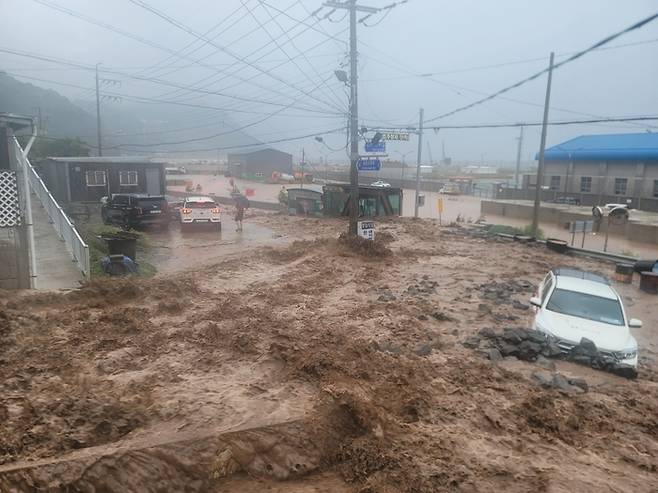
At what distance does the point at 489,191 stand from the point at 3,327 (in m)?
58.1

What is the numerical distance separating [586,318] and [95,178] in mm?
28633

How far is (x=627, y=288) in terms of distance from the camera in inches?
641

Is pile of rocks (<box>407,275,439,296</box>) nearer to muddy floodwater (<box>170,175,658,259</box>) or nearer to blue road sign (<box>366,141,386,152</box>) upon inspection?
blue road sign (<box>366,141,386,152</box>)

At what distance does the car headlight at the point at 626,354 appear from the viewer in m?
8.49

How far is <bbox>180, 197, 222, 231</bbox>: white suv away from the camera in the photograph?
2370cm

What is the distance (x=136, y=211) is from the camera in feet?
75.6

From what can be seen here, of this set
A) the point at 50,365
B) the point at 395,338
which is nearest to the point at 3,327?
the point at 50,365

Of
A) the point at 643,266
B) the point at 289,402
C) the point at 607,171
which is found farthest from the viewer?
the point at 607,171

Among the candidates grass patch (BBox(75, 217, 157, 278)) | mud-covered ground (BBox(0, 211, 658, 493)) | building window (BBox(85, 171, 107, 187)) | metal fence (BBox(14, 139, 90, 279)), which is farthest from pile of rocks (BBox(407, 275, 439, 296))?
building window (BBox(85, 171, 107, 187))

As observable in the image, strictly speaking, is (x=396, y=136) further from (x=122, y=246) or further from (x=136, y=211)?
(x=122, y=246)

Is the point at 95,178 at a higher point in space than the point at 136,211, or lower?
higher

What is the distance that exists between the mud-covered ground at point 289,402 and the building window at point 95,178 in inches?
833

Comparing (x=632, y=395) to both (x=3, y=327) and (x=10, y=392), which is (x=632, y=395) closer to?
(x=10, y=392)

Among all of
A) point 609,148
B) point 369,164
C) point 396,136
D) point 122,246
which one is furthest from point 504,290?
point 609,148
